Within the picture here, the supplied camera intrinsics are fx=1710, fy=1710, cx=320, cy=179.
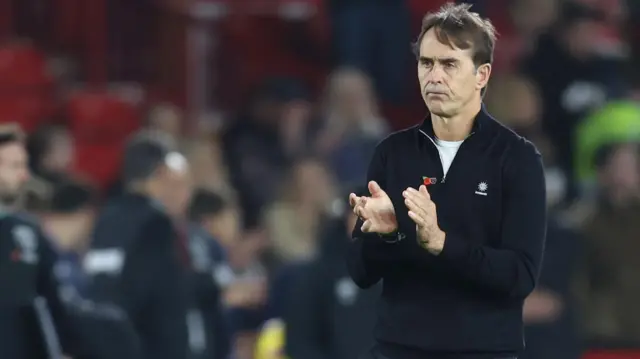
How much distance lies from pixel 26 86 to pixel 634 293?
473 centimetres

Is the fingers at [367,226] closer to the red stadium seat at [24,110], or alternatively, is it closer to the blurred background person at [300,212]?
the blurred background person at [300,212]

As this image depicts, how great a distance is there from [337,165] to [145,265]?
363cm

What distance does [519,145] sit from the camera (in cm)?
456

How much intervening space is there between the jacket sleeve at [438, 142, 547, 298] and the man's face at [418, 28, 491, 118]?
219 millimetres

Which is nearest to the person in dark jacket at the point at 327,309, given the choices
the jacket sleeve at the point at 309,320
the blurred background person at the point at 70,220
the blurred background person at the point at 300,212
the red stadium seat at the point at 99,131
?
the jacket sleeve at the point at 309,320

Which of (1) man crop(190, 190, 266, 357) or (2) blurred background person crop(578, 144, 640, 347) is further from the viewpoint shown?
(1) man crop(190, 190, 266, 357)

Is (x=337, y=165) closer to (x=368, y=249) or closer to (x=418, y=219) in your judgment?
(x=368, y=249)

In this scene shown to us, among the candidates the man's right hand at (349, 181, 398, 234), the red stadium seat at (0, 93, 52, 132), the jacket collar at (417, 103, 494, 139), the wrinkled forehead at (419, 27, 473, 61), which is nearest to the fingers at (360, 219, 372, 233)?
the man's right hand at (349, 181, 398, 234)

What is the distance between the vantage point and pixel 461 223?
450cm

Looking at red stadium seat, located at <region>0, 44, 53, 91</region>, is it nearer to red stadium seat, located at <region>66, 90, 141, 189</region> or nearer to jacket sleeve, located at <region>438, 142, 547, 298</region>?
red stadium seat, located at <region>66, 90, 141, 189</region>

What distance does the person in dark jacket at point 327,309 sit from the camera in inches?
337

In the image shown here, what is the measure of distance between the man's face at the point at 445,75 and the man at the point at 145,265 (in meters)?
3.64

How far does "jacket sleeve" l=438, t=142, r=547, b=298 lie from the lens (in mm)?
4418

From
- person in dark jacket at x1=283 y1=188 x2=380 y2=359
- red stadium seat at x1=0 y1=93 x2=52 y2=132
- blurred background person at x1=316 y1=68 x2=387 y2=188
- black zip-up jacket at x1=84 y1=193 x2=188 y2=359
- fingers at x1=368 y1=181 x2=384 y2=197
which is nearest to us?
fingers at x1=368 y1=181 x2=384 y2=197
